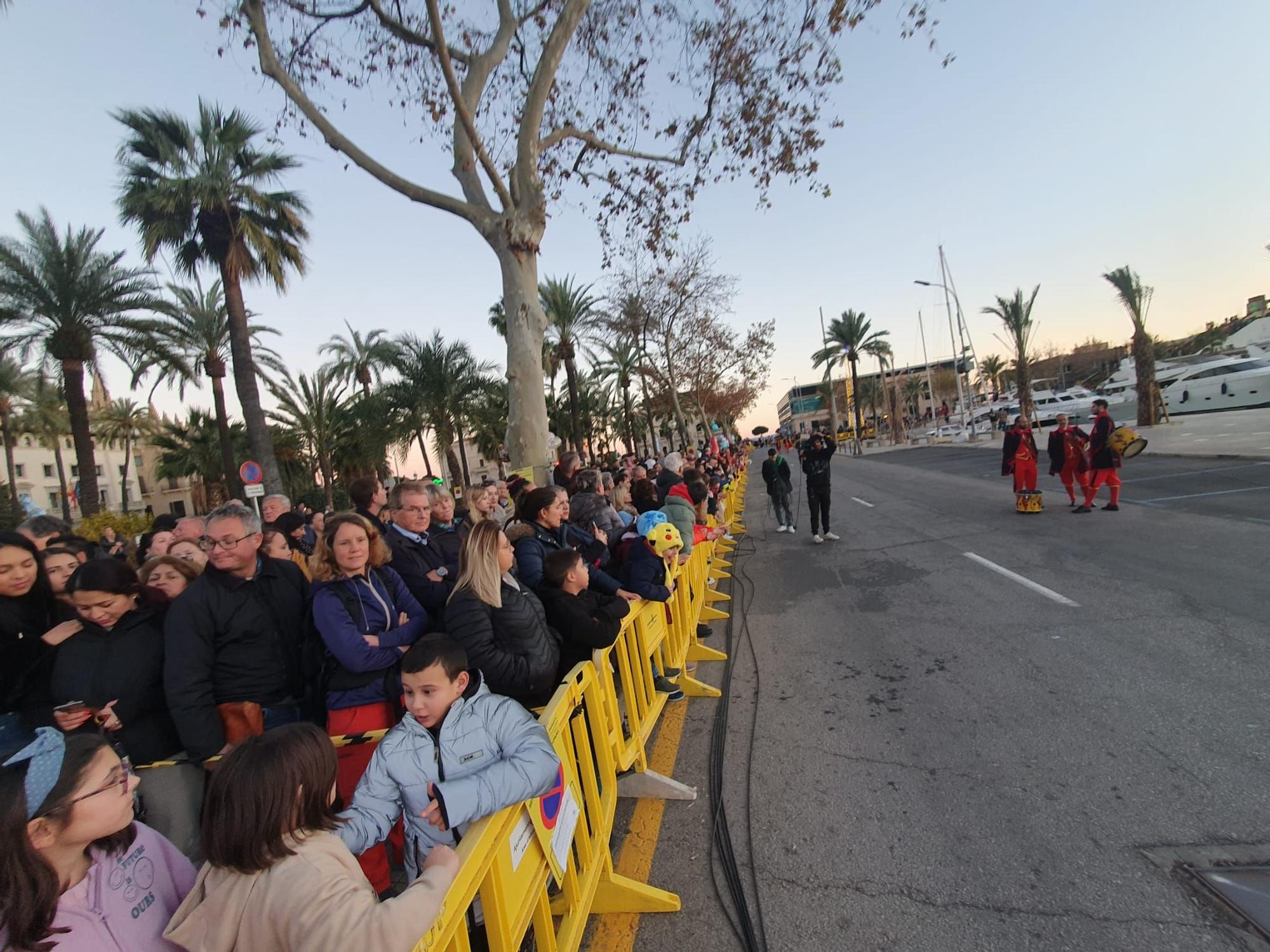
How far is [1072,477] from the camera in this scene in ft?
34.4

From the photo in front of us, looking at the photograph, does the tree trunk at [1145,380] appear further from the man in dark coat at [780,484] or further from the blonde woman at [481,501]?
the blonde woman at [481,501]

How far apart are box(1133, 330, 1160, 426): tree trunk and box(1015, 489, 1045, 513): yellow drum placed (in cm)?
2218

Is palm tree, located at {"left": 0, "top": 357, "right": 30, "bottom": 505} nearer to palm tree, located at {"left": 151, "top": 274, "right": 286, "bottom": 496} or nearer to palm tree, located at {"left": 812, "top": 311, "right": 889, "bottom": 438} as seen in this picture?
palm tree, located at {"left": 151, "top": 274, "right": 286, "bottom": 496}

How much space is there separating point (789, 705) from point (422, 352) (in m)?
26.3

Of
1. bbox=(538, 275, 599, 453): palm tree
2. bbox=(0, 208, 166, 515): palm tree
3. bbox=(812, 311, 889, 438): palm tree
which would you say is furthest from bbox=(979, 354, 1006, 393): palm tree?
bbox=(0, 208, 166, 515): palm tree

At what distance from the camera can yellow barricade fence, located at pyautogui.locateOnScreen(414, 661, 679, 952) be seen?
175 centimetres

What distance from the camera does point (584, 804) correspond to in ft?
8.84

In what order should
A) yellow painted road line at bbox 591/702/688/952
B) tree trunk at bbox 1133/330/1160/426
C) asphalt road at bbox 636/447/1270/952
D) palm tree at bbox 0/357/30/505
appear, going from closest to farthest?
asphalt road at bbox 636/447/1270/952 → yellow painted road line at bbox 591/702/688/952 → tree trunk at bbox 1133/330/1160/426 → palm tree at bbox 0/357/30/505

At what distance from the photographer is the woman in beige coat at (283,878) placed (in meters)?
1.41

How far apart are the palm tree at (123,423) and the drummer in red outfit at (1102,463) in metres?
51.4

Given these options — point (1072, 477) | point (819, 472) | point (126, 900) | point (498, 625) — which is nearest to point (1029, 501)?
point (1072, 477)

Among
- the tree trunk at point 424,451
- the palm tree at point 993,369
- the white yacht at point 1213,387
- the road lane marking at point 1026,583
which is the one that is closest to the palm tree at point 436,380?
the tree trunk at point 424,451

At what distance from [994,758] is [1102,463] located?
8.54 m

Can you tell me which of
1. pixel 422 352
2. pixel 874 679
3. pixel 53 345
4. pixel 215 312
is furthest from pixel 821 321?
pixel 874 679
